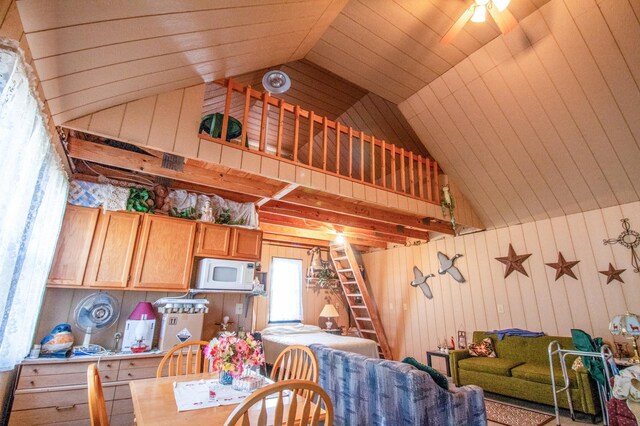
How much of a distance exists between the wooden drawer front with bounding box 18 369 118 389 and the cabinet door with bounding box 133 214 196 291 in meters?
0.80

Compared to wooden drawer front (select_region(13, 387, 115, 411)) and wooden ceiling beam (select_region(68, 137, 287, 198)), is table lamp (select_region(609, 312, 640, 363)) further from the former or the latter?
wooden drawer front (select_region(13, 387, 115, 411))

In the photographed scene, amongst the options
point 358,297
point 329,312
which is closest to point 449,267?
point 358,297

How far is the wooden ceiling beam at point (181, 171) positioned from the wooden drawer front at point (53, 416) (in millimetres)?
2077

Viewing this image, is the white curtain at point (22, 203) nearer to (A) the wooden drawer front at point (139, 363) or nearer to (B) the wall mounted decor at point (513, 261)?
(A) the wooden drawer front at point (139, 363)

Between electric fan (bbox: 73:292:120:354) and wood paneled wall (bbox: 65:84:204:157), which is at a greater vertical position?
wood paneled wall (bbox: 65:84:204:157)

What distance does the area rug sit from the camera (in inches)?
128

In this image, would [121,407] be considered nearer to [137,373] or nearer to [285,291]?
[137,373]

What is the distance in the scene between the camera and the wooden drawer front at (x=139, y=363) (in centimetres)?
278

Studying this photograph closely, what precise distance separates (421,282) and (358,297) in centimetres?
162

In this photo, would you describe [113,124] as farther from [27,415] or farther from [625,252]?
[625,252]

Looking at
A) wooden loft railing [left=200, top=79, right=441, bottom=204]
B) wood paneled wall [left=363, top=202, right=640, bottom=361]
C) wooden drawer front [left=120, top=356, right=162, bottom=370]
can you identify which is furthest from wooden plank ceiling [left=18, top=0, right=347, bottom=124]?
wood paneled wall [left=363, top=202, right=640, bottom=361]

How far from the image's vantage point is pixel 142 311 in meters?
3.10

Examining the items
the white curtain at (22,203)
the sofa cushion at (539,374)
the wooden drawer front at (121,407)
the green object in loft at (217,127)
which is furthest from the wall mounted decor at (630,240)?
the white curtain at (22,203)

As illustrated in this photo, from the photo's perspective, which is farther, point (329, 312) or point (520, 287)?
point (329, 312)
